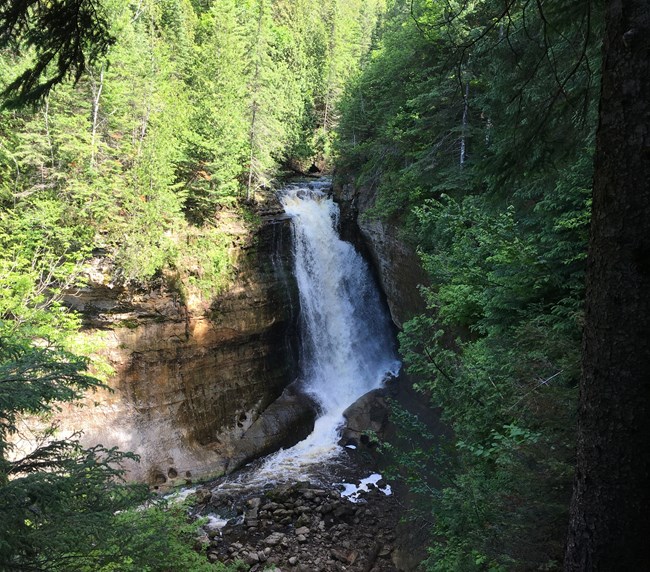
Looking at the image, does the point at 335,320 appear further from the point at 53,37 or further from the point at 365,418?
the point at 53,37

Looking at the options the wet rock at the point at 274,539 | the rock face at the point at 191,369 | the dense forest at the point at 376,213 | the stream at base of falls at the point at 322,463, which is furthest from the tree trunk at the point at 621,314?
the rock face at the point at 191,369

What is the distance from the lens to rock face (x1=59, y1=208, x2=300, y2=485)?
12.8 m

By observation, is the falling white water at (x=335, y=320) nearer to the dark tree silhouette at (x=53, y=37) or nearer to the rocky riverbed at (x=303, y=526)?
the rocky riverbed at (x=303, y=526)

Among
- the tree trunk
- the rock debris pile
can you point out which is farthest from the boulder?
the tree trunk

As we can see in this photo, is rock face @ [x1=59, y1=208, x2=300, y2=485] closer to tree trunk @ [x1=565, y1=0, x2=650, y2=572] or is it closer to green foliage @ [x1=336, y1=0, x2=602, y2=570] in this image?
green foliage @ [x1=336, y1=0, x2=602, y2=570]

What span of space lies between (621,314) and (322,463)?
12992mm

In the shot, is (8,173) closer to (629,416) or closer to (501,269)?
(501,269)

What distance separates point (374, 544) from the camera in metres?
9.69

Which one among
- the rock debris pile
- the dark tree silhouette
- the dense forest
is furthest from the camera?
the rock debris pile

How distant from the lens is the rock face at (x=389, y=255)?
564 inches

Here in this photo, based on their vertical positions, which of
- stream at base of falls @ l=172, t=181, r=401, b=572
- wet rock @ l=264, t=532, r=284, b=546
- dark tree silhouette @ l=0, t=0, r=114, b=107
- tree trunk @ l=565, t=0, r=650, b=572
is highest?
dark tree silhouette @ l=0, t=0, r=114, b=107

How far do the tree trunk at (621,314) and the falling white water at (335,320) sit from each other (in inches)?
582

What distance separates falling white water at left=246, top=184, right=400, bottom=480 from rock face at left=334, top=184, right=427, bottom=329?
1039 millimetres

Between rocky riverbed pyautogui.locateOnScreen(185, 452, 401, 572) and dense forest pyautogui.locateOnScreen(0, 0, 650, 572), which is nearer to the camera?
dense forest pyautogui.locateOnScreen(0, 0, 650, 572)
